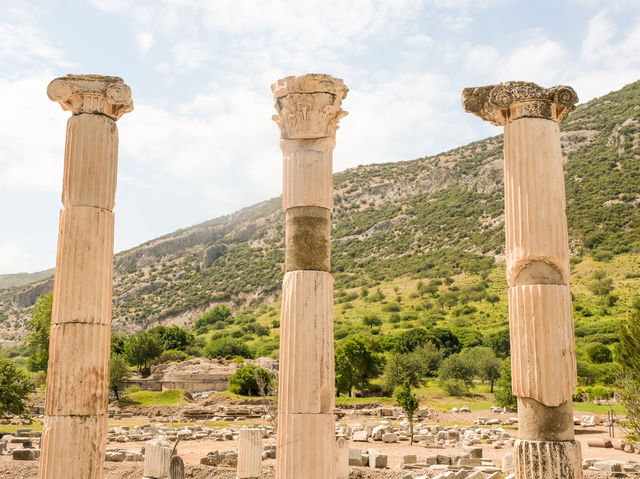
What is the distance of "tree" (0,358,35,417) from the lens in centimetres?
3241

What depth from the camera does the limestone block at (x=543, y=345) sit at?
10047 mm

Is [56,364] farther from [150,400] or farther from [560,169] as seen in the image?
[150,400]

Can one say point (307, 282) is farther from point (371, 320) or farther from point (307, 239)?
point (371, 320)

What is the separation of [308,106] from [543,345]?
527 cm

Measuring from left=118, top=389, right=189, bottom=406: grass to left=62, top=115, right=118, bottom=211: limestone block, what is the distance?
119 feet

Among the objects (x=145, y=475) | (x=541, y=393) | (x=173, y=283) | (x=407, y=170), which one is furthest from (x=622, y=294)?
(x=173, y=283)

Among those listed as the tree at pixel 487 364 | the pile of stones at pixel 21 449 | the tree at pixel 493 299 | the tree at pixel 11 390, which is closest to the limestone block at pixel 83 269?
the pile of stones at pixel 21 449

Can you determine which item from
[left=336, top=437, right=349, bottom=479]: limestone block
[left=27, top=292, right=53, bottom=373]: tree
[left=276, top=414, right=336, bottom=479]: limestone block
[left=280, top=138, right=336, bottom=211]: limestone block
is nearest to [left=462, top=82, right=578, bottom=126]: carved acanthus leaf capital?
[left=280, top=138, right=336, bottom=211]: limestone block

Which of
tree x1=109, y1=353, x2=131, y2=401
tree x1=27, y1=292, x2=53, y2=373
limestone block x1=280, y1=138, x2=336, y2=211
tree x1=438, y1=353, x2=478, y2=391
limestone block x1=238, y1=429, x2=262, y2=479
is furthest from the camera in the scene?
tree x1=438, y1=353, x2=478, y2=391

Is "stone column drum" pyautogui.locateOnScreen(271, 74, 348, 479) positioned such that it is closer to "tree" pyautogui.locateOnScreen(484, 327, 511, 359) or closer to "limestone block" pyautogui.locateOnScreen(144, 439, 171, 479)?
"limestone block" pyautogui.locateOnScreen(144, 439, 171, 479)

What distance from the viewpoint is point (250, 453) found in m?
18.9

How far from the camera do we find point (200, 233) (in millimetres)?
144500

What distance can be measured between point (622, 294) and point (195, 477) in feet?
174

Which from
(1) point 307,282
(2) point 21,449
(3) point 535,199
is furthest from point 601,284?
(1) point 307,282
